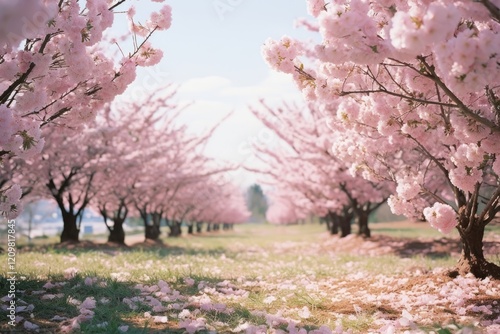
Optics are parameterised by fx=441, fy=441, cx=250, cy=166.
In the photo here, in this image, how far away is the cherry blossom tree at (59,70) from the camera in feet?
14.0

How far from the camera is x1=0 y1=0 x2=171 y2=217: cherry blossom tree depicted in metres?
4.26

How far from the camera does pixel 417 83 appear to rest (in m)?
4.54

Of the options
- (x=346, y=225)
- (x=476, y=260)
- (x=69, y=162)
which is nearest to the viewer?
(x=476, y=260)

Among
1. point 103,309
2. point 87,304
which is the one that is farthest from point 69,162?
point 103,309

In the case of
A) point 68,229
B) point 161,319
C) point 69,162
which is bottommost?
point 161,319

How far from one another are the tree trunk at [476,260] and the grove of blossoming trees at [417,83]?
14 millimetres

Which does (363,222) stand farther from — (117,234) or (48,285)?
(48,285)

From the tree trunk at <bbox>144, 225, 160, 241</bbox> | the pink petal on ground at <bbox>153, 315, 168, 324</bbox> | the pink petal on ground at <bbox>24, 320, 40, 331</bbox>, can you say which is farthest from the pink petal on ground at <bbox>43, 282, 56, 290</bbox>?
the tree trunk at <bbox>144, 225, 160, 241</bbox>

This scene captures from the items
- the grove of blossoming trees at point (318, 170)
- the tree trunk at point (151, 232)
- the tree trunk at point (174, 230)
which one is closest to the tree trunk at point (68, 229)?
the tree trunk at point (151, 232)

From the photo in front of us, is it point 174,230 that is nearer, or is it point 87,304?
point 87,304

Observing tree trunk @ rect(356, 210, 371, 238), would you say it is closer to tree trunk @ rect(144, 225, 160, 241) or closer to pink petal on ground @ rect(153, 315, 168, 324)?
tree trunk @ rect(144, 225, 160, 241)

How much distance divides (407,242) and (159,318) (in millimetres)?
13948

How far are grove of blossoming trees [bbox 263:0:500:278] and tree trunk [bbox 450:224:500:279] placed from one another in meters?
0.01

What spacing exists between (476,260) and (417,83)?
2.94 metres
